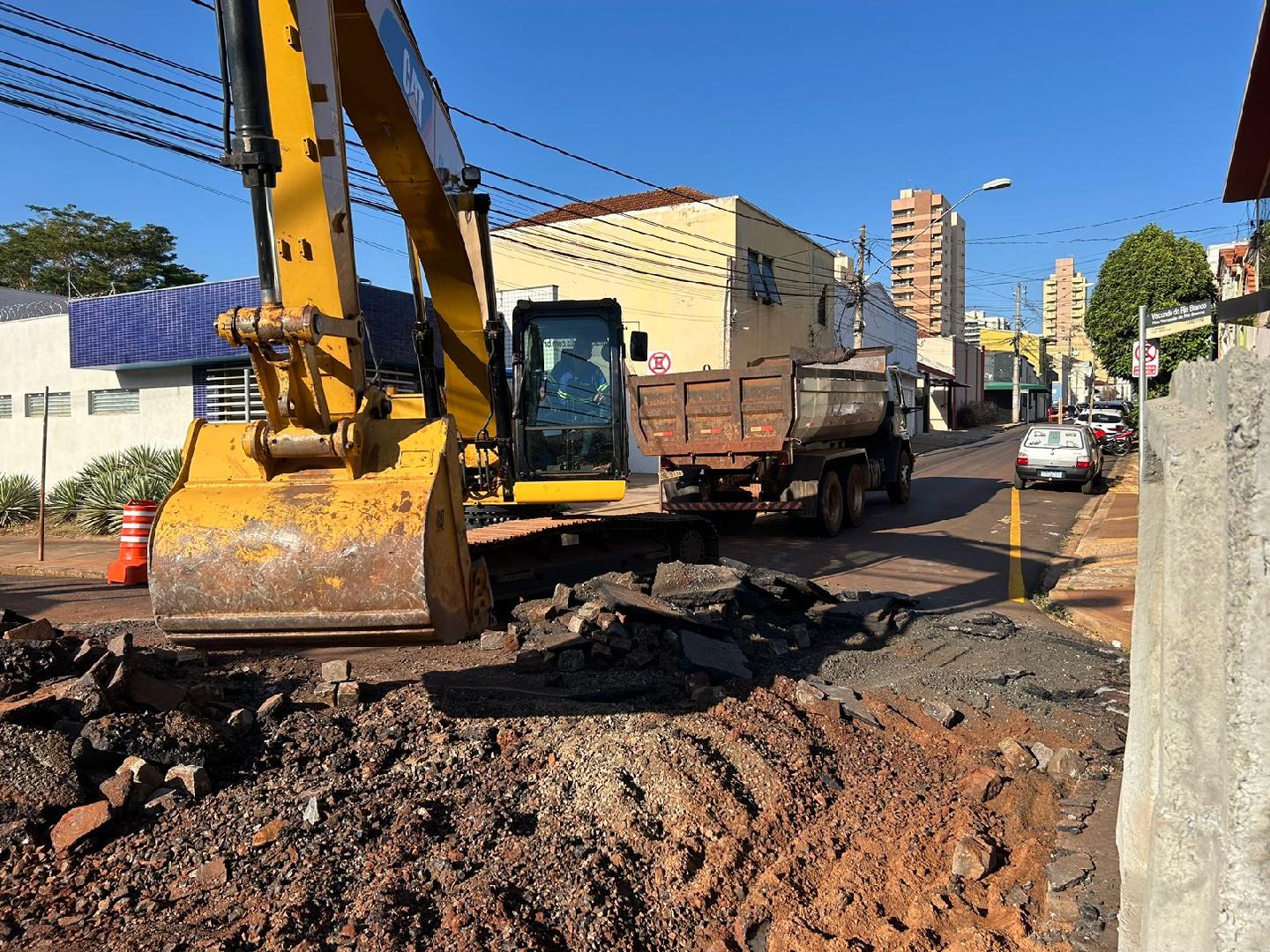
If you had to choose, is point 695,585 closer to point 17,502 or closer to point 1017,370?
point 17,502

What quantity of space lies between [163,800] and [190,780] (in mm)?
129

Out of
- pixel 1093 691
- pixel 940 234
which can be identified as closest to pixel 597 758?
pixel 1093 691

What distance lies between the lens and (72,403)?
64.4 ft

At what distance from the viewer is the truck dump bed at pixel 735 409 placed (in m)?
12.7

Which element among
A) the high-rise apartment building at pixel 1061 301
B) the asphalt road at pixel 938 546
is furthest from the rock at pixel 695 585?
the high-rise apartment building at pixel 1061 301

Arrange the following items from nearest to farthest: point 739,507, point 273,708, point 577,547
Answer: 1. point 273,708
2. point 577,547
3. point 739,507

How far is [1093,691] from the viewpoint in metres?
6.00

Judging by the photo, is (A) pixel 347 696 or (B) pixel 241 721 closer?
(B) pixel 241 721

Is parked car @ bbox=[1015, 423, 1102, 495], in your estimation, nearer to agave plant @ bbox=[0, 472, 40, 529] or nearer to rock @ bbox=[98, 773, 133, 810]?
rock @ bbox=[98, 773, 133, 810]

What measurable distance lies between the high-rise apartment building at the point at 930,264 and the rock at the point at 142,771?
358 feet

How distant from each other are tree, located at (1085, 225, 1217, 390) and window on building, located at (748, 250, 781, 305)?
14.0 meters

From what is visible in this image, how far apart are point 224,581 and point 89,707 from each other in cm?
152

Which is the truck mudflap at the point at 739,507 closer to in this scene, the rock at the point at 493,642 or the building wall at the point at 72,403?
the rock at the point at 493,642

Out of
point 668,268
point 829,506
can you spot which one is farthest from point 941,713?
point 668,268
